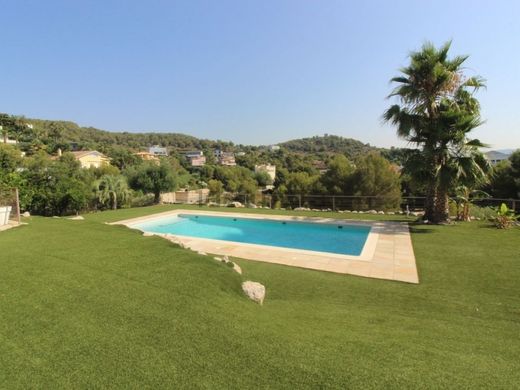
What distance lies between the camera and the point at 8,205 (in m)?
8.87

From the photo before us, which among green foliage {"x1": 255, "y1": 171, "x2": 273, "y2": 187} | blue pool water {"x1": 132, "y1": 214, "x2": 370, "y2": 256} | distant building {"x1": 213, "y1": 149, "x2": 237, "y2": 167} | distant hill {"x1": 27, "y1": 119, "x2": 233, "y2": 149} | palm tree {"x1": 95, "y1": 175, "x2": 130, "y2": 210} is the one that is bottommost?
blue pool water {"x1": 132, "y1": 214, "x2": 370, "y2": 256}

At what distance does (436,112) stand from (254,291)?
941cm

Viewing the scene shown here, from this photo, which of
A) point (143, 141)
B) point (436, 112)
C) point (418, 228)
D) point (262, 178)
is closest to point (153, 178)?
point (418, 228)

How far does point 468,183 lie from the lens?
377 inches

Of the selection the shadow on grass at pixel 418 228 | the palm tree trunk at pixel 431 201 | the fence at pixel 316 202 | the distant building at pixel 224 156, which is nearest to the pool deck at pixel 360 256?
the shadow on grass at pixel 418 228

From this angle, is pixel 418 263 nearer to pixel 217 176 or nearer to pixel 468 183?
pixel 468 183

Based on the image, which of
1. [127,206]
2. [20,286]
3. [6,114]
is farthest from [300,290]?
[6,114]

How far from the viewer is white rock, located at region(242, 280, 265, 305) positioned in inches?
169

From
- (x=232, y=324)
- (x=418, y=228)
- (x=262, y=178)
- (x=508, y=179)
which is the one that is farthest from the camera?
(x=262, y=178)

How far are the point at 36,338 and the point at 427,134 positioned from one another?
1127cm

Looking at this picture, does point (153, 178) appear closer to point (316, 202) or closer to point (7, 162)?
point (7, 162)

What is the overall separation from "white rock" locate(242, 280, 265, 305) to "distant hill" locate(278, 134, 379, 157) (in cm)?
8165

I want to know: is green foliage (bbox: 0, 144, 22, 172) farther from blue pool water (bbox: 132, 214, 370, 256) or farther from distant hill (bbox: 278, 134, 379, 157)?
distant hill (bbox: 278, 134, 379, 157)

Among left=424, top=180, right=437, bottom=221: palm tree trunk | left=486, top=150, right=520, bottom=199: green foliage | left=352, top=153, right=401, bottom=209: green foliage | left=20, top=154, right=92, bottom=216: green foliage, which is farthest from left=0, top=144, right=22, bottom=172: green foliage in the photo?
left=486, top=150, right=520, bottom=199: green foliage
